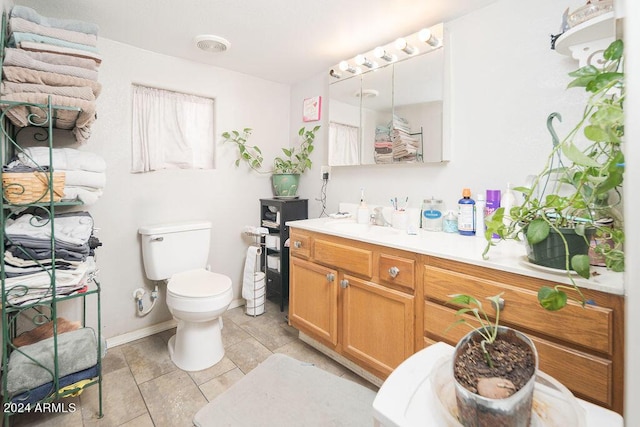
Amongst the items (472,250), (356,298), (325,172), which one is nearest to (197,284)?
(356,298)

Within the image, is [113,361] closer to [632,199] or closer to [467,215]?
[467,215]

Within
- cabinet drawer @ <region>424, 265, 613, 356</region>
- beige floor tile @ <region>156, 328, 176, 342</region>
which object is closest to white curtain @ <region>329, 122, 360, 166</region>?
cabinet drawer @ <region>424, 265, 613, 356</region>

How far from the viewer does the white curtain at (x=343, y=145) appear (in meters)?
2.34

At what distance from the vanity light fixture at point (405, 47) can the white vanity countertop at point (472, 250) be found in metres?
1.16

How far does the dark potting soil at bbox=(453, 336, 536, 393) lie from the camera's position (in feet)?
1.65

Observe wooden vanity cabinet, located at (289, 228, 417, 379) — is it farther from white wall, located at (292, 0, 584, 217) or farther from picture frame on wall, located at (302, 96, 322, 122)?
picture frame on wall, located at (302, 96, 322, 122)

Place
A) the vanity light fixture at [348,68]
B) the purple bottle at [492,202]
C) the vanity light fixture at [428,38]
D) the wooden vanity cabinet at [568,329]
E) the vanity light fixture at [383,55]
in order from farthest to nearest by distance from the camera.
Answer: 1. the vanity light fixture at [348,68]
2. the vanity light fixture at [383,55]
3. the vanity light fixture at [428,38]
4. the purple bottle at [492,202]
5. the wooden vanity cabinet at [568,329]

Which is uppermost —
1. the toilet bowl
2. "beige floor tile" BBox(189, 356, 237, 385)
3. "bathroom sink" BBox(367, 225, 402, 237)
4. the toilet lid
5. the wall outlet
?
the wall outlet

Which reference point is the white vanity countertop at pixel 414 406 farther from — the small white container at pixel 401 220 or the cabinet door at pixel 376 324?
the small white container at pixel 401 220

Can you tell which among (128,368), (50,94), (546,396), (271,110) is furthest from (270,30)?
(128,368)

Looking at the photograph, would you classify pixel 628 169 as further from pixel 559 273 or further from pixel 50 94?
Result: pixel 50 94

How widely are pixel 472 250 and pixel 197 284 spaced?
63.7 inches

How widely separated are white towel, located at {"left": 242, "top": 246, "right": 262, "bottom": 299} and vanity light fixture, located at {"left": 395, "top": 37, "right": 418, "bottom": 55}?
6.14 feet

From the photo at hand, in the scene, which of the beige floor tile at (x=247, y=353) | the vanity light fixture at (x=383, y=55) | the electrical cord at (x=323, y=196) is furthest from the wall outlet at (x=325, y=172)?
the beige floor tile at (x=247, y=353)
